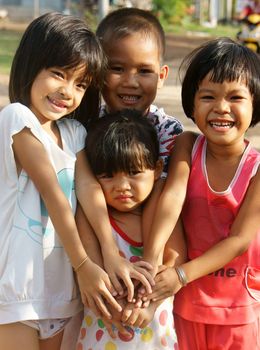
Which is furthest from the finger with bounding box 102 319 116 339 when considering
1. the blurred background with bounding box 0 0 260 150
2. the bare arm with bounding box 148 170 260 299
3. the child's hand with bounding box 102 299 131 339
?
the blurred background with bounding box 0 0 260 150

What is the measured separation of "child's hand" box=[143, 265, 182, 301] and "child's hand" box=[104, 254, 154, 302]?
3 centimetres

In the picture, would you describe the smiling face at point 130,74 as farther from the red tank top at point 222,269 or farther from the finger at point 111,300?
the finger at point 111,300

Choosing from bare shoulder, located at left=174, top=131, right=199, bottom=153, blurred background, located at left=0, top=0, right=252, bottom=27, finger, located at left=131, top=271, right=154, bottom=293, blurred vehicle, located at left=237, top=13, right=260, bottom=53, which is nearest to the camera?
finger, located at left=131, top=271, right=154, bottom=293

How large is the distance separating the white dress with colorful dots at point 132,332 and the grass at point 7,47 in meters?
9.76

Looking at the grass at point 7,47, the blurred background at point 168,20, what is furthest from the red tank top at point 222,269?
the grass at point 7,47

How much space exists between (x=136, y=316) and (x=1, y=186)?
662mm

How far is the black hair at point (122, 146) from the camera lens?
2.67 metres

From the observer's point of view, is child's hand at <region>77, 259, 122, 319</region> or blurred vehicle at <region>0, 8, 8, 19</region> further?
blurred vehicle at <region>0, 8, 8, 19</region>

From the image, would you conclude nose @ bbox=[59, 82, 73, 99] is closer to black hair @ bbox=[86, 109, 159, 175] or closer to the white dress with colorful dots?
black hair @ bbox=[86, 109, 159, 175]

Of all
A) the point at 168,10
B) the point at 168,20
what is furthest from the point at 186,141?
the point at 168,20

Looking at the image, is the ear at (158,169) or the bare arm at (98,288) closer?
the bare arm at (98,288)

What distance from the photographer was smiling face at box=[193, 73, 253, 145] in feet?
8.79

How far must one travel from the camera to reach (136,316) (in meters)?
2.54

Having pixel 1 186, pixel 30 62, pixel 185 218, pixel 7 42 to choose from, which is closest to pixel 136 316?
pixel 185 218
